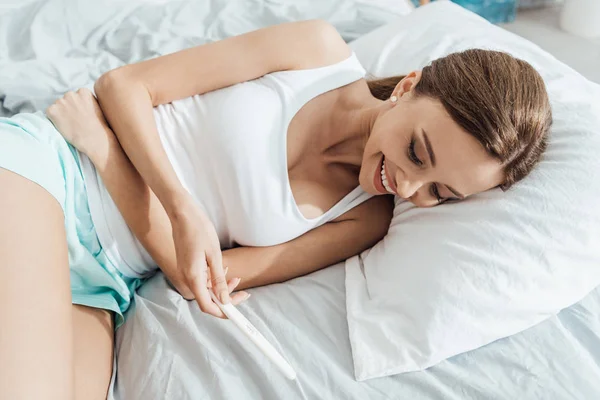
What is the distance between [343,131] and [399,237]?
22 centimetres

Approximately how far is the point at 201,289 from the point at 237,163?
0.24 m

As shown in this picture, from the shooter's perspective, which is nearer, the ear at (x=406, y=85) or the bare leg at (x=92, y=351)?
the bare leg at (x=92, y=351)

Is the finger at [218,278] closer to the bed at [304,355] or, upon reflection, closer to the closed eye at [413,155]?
the bed at [304,355]

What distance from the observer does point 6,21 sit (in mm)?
1385

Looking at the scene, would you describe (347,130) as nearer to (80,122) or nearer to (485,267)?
(485,267)

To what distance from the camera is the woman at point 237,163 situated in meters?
0.85

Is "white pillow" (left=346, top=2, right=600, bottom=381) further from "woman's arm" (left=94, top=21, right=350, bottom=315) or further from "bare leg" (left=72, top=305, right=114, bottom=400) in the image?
"bare leg" (left=72, top=305, right=114, bottom=400)

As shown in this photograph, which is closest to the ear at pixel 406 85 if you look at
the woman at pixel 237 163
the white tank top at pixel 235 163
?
the woman at pixel 237 163

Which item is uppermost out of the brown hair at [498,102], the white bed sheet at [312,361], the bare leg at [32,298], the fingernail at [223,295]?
the brown hair at [498,102]

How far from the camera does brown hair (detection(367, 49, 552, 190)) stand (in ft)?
2.76

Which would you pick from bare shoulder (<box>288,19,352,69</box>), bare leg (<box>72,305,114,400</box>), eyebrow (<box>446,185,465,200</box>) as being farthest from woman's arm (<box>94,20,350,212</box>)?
eyebrow (<box>446,185,465,200</box>)

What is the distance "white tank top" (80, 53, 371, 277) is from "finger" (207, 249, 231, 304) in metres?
0.15

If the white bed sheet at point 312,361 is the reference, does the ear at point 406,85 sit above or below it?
above

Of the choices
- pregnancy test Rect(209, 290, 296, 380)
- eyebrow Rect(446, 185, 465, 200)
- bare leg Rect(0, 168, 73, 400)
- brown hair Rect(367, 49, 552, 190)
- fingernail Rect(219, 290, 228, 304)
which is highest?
brown hair Rect(367, 49, 552, 190)
